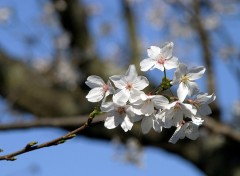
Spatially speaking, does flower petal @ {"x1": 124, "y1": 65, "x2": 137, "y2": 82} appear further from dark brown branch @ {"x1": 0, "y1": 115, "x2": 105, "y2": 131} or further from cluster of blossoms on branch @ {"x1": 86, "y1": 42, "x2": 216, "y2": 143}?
dark brown branch @ {"x1": 0, "y1": 115, "x2": 105, "y2": 131}

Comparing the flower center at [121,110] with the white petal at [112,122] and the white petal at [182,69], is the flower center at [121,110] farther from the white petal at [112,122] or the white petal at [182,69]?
the white petal at [182,69]

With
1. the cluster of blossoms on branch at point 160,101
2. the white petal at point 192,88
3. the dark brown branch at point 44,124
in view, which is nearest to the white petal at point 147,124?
the cluster of blossoms on branch at point 160,101

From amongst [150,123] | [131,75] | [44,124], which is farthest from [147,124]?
[44,124]

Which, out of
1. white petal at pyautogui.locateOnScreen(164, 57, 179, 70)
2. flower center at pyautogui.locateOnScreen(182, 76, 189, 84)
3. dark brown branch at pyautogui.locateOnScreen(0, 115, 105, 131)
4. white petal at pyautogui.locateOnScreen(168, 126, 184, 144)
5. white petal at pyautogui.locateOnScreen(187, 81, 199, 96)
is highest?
white petal at pyautogui.locateOnScreen(164, 57, 179, 70)

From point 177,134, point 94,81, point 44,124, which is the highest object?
point 94,81

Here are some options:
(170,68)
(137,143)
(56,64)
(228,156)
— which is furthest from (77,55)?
(170,68)

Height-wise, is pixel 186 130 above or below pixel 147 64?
below

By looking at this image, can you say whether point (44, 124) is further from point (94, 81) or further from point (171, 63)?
point (171, 63)

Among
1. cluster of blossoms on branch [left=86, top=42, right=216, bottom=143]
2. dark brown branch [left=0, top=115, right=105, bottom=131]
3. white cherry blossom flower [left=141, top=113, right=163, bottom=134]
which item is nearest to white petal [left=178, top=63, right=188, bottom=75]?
cluster of blossoms on branch [left=86, top=42, right=216, bottom=143]
